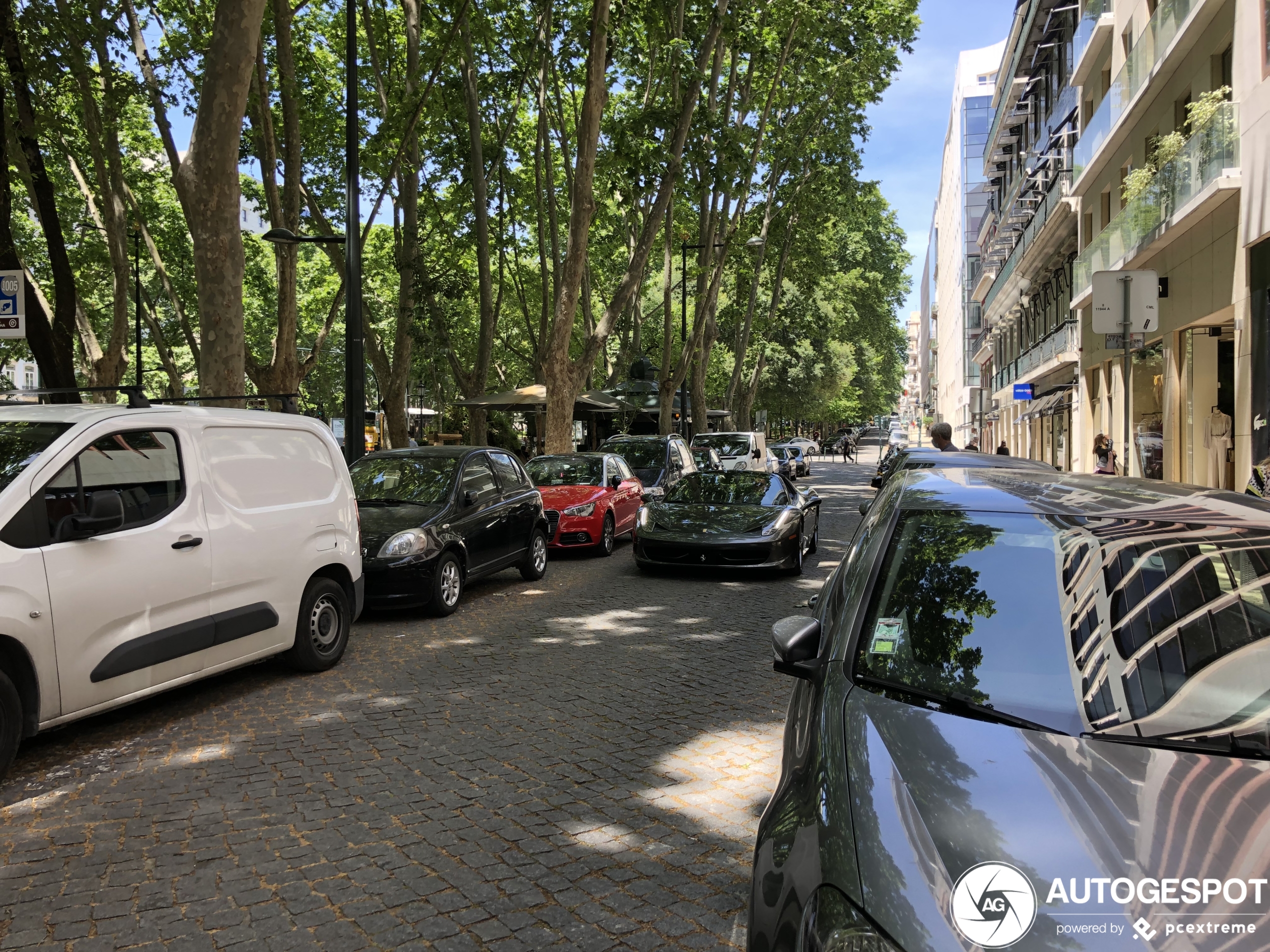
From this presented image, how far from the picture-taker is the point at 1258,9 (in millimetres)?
13547

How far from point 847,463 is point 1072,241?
103ft

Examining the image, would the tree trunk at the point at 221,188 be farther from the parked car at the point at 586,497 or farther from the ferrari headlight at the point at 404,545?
the parked car at the point at 586,497

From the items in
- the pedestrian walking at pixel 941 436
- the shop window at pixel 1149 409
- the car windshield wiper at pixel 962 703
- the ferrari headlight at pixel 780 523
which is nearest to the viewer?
the car windshield wiper at pixel 962 703

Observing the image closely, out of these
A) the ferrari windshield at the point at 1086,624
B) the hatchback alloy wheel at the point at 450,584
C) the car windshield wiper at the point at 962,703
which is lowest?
the hatchback alloy wheel at the point at 450,584

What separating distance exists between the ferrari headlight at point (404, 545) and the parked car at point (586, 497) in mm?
3973

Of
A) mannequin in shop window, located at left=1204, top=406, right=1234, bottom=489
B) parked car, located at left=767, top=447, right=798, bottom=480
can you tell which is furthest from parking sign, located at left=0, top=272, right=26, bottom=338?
parked car, located at left=767, top=447, right=798, bottom=480

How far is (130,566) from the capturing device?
510 centimetres

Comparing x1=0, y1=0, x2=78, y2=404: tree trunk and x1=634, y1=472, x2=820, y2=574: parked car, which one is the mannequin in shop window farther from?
x1=0, y1=0, x2=78, y2=404: tree trunk

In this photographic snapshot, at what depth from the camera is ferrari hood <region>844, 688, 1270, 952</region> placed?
166 centimetres

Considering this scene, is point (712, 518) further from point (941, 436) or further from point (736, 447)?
point (736, 447)

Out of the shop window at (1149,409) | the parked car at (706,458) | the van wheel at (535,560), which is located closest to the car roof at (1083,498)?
the van wheel at (535,560)

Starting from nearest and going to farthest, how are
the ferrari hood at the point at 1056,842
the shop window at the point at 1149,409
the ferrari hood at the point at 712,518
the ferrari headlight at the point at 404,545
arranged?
the ferrari hood at the point at 1056,842 → the ferrari headlight at the point at 404,545 → the ferrari hood at the point at 712,518 → the shop window at the point at 1149,409

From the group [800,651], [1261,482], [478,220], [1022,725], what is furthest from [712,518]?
→ [478,220]

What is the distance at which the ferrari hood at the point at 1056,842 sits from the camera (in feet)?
5.43
